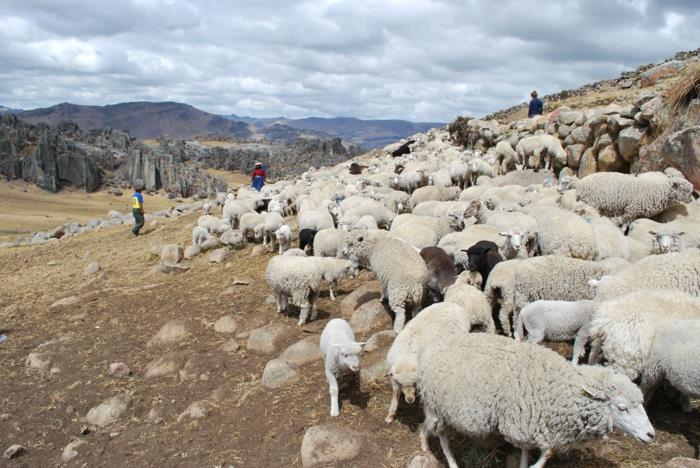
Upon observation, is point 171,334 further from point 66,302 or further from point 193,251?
point 193,251

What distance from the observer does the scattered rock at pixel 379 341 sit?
24.8 feet

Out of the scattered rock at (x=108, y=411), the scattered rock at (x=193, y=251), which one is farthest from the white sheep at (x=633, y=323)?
the scattered rock at (x=193, y=251)

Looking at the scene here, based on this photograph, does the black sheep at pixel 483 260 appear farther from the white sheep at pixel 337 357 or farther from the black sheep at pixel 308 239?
the black sheep at pixel 308 239

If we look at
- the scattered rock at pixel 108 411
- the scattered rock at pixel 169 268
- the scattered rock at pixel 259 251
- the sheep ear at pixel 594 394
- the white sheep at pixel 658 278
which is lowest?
the scattered rock at pixel 108 411

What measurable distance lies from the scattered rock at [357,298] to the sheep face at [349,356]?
2955 millimetres

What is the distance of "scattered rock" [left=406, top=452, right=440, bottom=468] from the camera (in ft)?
16.5

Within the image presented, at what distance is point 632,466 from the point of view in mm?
4695

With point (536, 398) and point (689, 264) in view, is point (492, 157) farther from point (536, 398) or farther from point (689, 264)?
point (536, 398)

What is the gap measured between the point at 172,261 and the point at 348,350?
36.0 feet

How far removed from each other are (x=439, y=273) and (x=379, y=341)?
1.67 meters

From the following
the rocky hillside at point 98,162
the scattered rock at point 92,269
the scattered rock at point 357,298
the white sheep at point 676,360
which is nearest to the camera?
the white sheep at point 676,360

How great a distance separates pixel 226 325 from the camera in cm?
995

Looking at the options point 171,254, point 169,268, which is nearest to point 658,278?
point 169,268

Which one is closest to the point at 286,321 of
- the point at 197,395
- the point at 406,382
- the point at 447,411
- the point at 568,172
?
the point at 197,395
